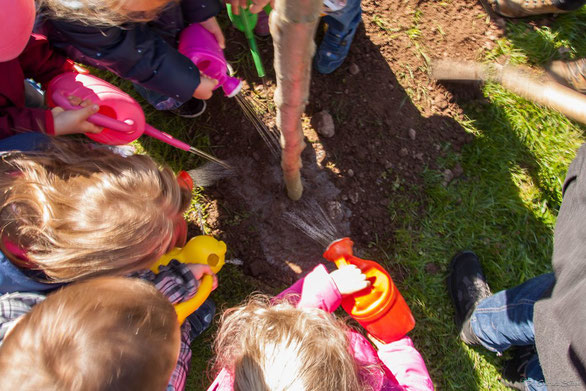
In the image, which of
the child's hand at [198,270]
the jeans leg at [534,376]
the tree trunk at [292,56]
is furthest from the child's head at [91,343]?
the jeans leg at [534,376]

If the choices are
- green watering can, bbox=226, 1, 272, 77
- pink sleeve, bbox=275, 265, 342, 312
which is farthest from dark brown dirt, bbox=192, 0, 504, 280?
green watering can, bbox=226, 1, 272, 77

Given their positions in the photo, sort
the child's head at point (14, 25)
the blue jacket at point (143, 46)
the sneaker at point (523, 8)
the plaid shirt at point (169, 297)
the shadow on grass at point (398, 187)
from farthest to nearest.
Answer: the sneaker at point (523, 8), the shadow on grass at point (398, 187), the blue jacket at point (143, 46), the plaid shirt at point (169, 297), the child's head at point (14, 25)

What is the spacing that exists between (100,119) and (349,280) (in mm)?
1237

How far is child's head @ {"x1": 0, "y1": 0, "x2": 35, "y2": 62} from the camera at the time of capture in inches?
46.1

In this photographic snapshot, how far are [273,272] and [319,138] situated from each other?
0.76 meters

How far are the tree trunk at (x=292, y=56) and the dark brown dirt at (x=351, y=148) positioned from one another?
2.26 feet

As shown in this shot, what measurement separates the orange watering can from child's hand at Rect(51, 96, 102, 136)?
1153mm

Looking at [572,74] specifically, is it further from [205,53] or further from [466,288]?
[205,53]

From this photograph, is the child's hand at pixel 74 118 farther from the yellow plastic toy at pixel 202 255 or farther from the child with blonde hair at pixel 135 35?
the yellow plastic toy at pixel 202 255

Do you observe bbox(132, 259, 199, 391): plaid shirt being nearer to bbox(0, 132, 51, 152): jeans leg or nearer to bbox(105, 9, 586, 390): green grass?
bbox(105, 9, 586, 390): green grass

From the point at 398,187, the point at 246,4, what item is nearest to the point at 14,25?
the point at 246,4

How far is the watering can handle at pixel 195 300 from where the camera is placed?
166 cm

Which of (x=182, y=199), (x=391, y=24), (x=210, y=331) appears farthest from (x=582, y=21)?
(x=210, y=331)

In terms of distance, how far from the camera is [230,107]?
7.13ft
